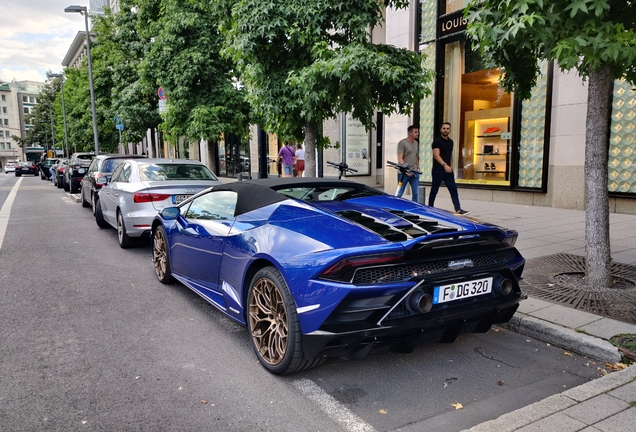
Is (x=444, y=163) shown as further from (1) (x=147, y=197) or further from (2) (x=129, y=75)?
(2) (x=129, y=75)

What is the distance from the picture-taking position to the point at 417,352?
149 inches

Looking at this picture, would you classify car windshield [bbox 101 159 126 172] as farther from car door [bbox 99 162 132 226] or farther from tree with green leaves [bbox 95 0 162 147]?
tree with green leaves [bbox 95 0 162 147]

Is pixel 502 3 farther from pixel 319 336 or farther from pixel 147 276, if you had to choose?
pixel 147 276

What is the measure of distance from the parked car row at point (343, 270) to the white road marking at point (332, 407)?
150 mm

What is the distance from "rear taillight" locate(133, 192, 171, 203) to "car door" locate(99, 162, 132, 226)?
723 millimetres

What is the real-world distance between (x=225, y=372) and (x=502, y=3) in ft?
12.9

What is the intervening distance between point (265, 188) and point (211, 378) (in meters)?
1.59

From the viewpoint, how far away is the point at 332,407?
2.96 metres

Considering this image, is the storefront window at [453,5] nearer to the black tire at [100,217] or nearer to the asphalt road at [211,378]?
the black tire at [100,217]

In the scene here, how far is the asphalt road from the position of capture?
9.32 feet

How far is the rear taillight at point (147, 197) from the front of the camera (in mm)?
7430

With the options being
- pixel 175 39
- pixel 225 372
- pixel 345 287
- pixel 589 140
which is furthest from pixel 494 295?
pixel 175 39

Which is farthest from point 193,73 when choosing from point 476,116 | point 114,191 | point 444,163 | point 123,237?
point 476,116

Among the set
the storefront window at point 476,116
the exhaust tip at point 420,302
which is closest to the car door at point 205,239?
the exhaust tip at point 420,302
